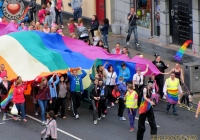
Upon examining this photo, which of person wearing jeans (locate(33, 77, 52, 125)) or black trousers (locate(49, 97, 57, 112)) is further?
black trousers (locate(49, 97, 57, 112))

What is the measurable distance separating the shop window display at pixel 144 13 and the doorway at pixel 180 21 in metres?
1.72

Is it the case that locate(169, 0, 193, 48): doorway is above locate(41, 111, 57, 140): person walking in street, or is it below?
above

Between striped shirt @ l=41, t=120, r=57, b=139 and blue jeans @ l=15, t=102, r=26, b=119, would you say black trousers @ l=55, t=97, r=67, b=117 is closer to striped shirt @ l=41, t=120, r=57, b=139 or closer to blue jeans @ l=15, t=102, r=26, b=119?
blue jeans @ l=15, t=102, r=26, b=119

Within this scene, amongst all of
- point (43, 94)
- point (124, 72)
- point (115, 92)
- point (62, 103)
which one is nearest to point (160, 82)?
point (124, 72)

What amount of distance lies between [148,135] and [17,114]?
14.1ft

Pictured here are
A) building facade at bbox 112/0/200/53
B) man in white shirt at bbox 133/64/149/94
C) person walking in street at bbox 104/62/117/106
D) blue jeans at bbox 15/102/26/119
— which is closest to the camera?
blue jeans at bbox 15/102/26/119

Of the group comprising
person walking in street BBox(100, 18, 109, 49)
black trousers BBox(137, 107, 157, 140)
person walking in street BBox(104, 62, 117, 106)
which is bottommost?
black trousers BBox(137, 107, 157, 140)

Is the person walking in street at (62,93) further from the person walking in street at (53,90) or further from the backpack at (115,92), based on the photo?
the backpack at (115,92)

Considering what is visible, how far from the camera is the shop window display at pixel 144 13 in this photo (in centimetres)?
3161

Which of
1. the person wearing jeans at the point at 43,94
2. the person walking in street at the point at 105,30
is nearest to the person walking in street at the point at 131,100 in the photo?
the person wearing jeans at the point at 43,94

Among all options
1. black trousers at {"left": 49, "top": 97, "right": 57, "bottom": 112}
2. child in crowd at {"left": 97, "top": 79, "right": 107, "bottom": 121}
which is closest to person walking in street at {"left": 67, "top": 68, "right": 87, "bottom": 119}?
black trousers at {"left": 49, "top": 97, "right": 57, "bottom": 112}

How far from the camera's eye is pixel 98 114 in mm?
21875

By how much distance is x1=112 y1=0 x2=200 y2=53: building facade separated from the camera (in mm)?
28578

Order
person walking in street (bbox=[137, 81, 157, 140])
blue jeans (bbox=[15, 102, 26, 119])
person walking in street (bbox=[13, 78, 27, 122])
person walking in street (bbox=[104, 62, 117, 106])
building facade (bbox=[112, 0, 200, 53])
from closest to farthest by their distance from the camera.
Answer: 1. person walking in street (bbox=[137, 81, 157, 140])
2. person walking in street (bbox=[13, 78, 27, 122])
3. blue jeans (bbox=[15, 102, 26, 119])
4. person walking in street (bbox=[104, 62, 117, 106])
5. building facade (bbox=[112, 0, 200, 53])
